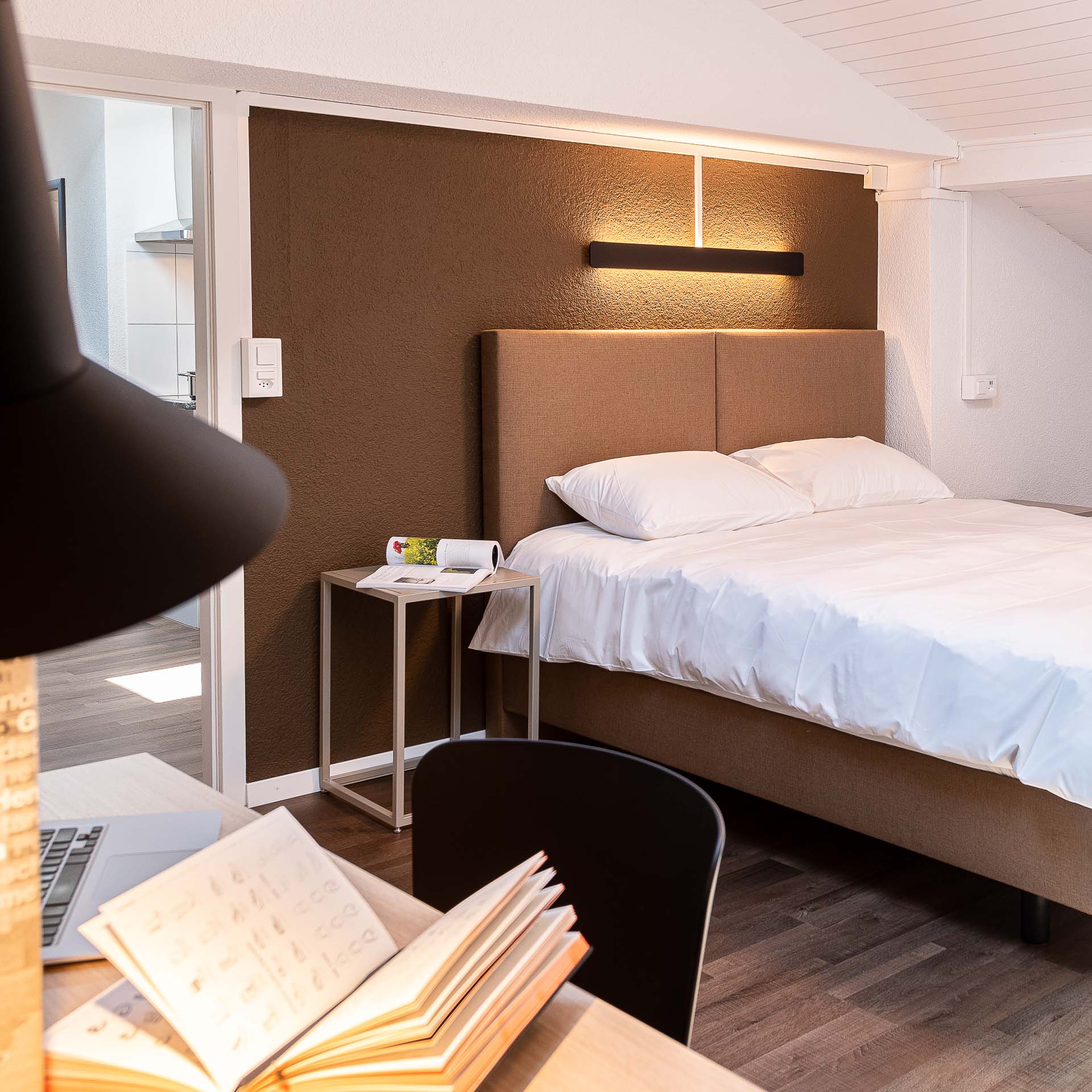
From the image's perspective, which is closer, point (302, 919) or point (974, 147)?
point (302, 919)

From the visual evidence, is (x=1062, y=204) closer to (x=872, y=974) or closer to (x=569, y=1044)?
(x=872, y=974)

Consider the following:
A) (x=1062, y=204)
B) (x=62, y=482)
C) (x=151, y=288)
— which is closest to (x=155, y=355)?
(x=151, y=288)

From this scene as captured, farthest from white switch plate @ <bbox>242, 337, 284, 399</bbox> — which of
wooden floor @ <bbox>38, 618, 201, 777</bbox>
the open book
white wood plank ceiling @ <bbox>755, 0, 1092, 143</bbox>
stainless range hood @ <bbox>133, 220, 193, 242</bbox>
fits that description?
the open book

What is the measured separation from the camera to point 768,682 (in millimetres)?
2805

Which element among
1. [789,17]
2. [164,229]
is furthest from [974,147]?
[164,229]

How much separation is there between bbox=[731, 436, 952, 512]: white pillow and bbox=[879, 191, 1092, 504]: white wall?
549 mm

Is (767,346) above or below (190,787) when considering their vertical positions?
above

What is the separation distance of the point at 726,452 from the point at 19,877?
12.2 ft

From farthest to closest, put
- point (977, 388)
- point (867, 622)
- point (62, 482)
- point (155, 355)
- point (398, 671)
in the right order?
point (155, 355)
point (977, 388)
point (398, 671)
point (867, 622)
point (62, 482)

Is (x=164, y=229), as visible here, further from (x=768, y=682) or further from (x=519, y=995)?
(x=519, y=995)

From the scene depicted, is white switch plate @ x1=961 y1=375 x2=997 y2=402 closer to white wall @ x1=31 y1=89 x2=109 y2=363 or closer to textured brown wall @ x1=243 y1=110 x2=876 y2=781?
textured brown wall @ x1=243 y1=110 x2=876 y2=781

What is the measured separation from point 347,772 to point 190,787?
2.18m

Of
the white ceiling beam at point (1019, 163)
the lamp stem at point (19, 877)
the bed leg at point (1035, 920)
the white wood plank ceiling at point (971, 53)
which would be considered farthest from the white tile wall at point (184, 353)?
the lamp stem at point (19, 877)

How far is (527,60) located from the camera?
3385 mm
